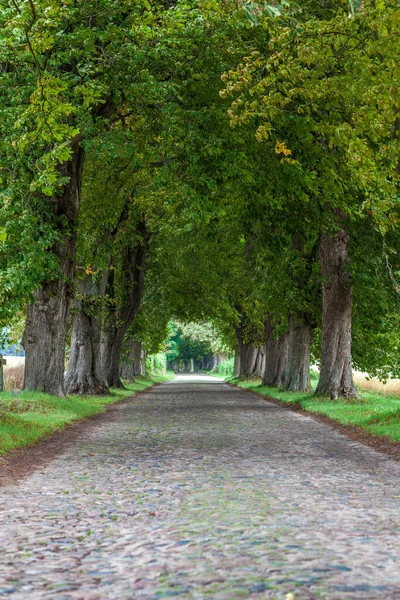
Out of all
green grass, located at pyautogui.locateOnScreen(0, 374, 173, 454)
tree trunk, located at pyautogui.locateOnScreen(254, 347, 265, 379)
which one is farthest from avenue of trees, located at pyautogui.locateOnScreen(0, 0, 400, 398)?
tree trunk, located at pyautogui.locateOnScreen(254, 347, 265, 379)

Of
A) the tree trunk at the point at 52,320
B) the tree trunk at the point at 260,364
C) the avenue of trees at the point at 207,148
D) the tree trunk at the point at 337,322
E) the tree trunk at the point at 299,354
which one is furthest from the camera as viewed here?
the tree trunk at the point at 260,364

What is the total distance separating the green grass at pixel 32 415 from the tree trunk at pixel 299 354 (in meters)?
9.90

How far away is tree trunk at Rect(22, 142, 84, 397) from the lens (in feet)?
71.1

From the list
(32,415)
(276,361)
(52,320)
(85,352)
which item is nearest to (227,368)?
(276,361)

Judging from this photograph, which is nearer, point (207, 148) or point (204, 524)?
point (204, 524)

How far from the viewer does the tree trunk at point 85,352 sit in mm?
31344

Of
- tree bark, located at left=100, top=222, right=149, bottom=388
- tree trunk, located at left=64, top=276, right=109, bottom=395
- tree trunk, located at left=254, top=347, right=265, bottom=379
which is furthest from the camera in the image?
tree trunk, located at left=254, top=347, right=265, bottom=379

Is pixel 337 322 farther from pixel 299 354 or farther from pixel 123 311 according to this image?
pixel 123 311

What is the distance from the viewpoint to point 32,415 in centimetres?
1706

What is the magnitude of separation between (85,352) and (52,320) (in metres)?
9.93

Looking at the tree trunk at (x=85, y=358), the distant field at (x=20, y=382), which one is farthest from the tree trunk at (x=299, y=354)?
the tree trunk at (x=85, y=358)

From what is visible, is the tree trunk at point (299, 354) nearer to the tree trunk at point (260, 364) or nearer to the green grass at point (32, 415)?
the green grass at point (32, 415)

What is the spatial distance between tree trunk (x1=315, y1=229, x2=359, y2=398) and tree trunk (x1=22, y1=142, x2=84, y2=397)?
769 cm

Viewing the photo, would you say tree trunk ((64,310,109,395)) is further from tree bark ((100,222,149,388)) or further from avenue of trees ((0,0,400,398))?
tree bark ((100,222,149,388))
